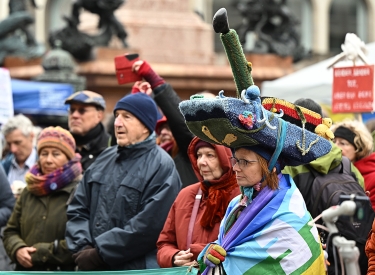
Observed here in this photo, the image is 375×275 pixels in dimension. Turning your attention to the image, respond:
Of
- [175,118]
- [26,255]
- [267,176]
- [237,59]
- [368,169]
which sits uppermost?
[237,59]

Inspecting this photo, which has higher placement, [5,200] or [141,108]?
[141,108]

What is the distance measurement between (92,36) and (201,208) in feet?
35.2

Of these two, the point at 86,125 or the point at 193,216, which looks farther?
the point at 86,125

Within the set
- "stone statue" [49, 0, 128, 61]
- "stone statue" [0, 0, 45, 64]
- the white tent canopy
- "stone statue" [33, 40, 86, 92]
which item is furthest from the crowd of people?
"stone statue" [0, 0, 45, 64]

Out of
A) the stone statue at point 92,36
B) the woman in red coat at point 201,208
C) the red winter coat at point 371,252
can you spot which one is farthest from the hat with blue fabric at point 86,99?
the stone statue at point 92,36

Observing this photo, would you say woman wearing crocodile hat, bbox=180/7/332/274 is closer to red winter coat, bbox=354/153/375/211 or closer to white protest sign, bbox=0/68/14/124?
red winter coat, bbox=354/153/375/211

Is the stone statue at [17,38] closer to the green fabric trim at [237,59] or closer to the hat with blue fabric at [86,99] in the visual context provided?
the hat with blue fabric at [86,99]

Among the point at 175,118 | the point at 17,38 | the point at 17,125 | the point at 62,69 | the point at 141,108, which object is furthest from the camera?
the point at 17,38

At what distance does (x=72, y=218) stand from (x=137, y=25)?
10425 mm

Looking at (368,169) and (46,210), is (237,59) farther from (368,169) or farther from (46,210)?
A: (46,210)


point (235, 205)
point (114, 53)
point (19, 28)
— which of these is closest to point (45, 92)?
point (114, 53)

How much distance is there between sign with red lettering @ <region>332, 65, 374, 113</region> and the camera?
1034 cm

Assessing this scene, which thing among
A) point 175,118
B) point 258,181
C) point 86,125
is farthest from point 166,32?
point 258,181

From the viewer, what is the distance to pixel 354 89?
10.4 m
